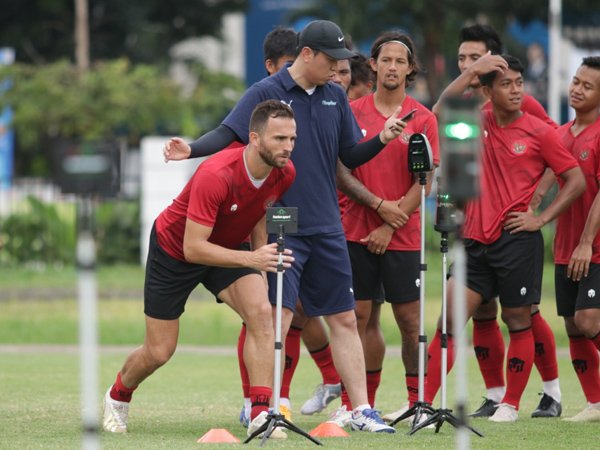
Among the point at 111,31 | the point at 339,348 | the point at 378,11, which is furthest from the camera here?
the point at 111,31

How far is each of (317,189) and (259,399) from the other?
1.45 meters

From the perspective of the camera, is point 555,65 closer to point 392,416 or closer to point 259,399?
point 392,416

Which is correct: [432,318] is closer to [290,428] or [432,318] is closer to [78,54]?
[290,428]

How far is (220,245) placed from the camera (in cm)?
970

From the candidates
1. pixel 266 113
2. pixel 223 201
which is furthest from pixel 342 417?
pixel 266 113

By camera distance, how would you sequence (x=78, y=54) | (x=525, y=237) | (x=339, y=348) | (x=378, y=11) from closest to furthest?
(x=339, y=348) < (x=525, y=237) < (x=378, y=11) < (x=78, y=54)

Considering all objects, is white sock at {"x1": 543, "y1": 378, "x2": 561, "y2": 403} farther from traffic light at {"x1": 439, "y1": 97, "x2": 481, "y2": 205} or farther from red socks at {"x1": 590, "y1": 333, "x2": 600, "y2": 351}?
traffic light at {"x1": 439, "y1": 97, "x2": 481, "y2": 205}

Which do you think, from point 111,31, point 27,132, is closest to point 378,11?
point 27,132

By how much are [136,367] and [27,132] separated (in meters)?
27.7

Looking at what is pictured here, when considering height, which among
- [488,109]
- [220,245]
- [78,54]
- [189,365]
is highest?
[78,54]

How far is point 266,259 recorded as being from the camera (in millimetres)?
9078

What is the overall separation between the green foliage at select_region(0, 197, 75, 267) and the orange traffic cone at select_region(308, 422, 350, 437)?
16.5 metres

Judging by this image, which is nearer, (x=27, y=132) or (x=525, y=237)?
(x=525, y=237)

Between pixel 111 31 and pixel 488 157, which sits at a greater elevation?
pixel 111 31
